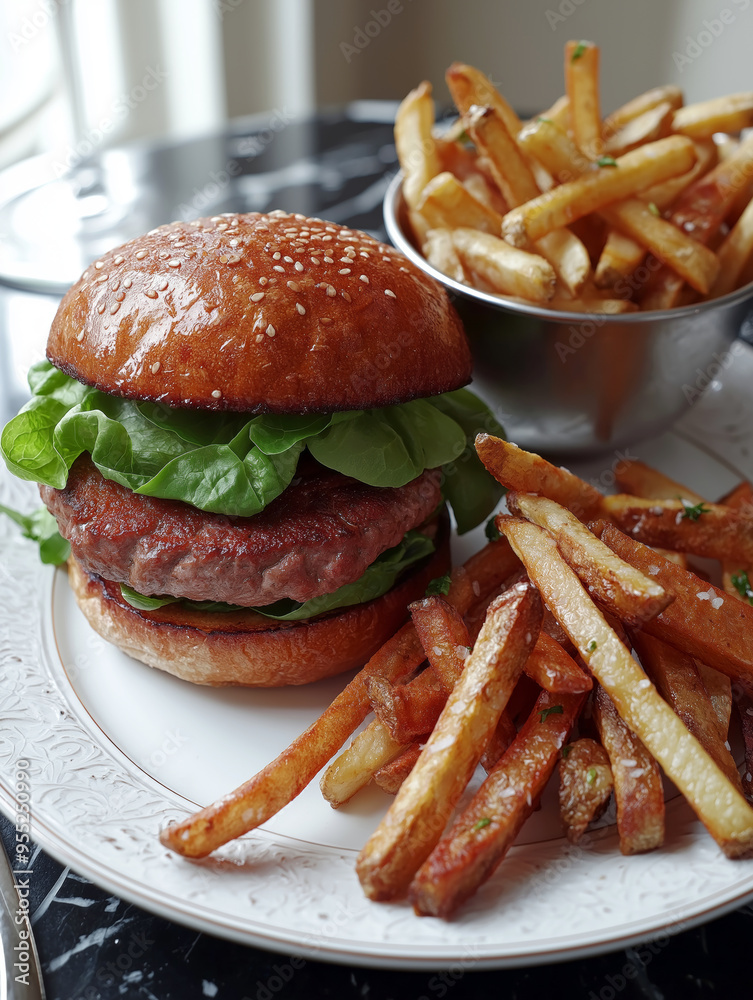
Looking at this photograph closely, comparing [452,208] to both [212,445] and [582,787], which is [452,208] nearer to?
[212,445]

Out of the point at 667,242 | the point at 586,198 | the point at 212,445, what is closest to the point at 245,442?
the point at 212,445

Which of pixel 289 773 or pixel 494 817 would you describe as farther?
pixel 289 773

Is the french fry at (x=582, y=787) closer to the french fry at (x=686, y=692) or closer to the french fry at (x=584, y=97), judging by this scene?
the french fry at (x=686, y=692)

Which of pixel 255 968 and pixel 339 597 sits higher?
pixel 339 597

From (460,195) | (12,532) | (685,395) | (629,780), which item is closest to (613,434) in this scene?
(685,395)

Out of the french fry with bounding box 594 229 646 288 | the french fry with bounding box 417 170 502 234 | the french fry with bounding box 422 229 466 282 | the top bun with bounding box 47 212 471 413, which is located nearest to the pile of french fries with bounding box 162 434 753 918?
the top bun with bounding box 47 212 471 413

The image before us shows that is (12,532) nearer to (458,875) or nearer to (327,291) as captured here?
(327,291)
